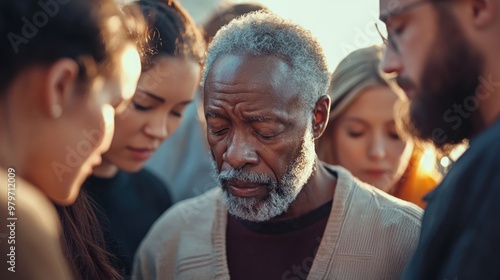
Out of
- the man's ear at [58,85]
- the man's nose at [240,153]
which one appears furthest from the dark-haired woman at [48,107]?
the man's nose at [240,153]

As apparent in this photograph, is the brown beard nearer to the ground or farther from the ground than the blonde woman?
farther from the ground

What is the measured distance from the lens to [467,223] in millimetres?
2137

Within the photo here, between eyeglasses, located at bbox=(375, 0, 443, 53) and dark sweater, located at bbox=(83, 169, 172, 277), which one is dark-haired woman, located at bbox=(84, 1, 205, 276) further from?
eyeglasses, located at bbox=(375, 0, 443, 53)

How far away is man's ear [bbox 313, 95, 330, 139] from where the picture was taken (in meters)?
3.17

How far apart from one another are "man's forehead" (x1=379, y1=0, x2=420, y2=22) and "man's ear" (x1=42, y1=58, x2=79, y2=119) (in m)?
1.15

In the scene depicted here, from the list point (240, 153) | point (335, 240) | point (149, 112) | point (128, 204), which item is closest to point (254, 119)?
point (240, 153)

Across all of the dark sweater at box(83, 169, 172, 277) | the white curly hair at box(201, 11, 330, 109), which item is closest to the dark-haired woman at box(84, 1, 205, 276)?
the dark sweater at box(83, 169, 172, 277)

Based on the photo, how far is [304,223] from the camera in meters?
3.04

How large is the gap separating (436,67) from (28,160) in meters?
1.35

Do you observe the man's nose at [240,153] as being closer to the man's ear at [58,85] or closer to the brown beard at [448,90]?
the brown beard at [448,90]

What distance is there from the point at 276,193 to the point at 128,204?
1.20 metres

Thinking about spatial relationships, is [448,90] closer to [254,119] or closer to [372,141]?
[254,119]

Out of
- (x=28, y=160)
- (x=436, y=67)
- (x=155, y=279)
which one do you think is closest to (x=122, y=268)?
(x=155, y=279)

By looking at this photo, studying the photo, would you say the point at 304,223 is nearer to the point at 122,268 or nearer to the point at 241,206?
the point at 241,206
